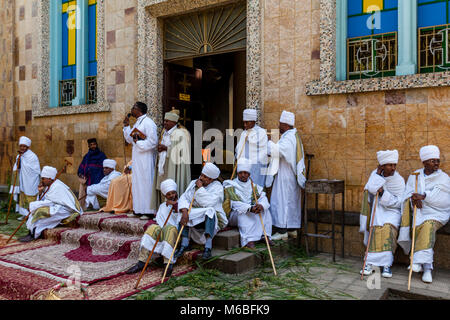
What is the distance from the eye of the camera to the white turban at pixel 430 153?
4855 mm

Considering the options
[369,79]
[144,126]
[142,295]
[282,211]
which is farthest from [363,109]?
[142,295]

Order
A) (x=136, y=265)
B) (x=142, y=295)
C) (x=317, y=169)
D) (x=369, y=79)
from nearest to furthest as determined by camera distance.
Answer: (x=142, y=295) → (x=136, y=265) → (x=369, y=79) → (x=317, y=169)

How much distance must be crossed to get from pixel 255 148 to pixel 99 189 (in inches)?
139

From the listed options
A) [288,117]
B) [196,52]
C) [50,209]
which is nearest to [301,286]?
[288,117]

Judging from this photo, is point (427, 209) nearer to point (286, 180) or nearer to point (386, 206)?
point (386, 206)

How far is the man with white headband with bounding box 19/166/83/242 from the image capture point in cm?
652

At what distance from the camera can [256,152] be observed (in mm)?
6164

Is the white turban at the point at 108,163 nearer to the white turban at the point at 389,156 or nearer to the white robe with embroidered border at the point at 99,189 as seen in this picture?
the white robe with embroidered border at the point at 99,189

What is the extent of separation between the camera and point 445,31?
5395 millimetres

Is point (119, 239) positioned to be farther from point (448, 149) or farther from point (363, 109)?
point (448, 149)

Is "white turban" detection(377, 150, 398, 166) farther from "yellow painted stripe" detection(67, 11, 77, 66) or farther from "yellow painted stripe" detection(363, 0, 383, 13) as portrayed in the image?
"yellow painted stripe" detection(67, 11, 77, 66)

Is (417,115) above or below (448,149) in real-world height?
above

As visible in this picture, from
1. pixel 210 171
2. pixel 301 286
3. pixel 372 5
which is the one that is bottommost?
pixel 301 286

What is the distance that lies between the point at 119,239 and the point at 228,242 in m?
1.66
